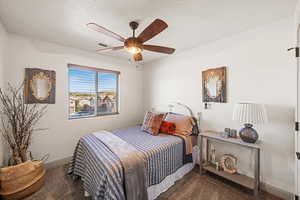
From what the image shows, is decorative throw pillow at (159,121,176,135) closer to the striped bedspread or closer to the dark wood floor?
the striped bedspread

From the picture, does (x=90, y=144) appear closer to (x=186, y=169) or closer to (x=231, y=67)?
(x=186, y=169)

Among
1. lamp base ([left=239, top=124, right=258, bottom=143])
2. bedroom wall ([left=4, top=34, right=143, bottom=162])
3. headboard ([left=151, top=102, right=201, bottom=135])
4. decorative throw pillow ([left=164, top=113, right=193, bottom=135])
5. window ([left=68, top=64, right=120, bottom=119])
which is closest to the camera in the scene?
lamp base ([left=239, top=124, right=258, bottom=143])

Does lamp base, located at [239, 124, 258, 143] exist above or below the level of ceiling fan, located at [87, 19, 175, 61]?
below

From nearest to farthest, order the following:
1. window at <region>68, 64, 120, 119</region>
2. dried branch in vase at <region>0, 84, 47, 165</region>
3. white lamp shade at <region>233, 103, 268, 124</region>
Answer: white lamp shade at <region>233, 103, 268, 124</region> < dried branch in vase at <region>0, 84, 47, 165</region> < window at <region>68, 64, 120, 119</region>

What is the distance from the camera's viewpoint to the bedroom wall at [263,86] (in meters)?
1.76

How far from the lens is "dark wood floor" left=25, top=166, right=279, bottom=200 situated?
1805 mm

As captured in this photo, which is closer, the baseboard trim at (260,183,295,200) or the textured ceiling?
the textured ceiling

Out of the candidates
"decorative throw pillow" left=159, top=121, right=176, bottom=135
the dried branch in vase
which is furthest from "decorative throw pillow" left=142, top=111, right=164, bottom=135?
the dried branch in vase

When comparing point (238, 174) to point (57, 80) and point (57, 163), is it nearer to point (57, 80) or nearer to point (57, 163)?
point (57, 163)

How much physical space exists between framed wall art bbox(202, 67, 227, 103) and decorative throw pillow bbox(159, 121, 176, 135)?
0.83m

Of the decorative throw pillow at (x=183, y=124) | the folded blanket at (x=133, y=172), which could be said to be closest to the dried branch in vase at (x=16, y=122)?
the folded blanket at (x=133, y=172)

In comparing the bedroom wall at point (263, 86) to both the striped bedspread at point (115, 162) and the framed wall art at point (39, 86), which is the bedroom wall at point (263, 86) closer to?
the striped bedspread at point (115, 162)

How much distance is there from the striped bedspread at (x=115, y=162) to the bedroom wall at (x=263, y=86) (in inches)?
37.5

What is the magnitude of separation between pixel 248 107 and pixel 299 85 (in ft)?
1.71
